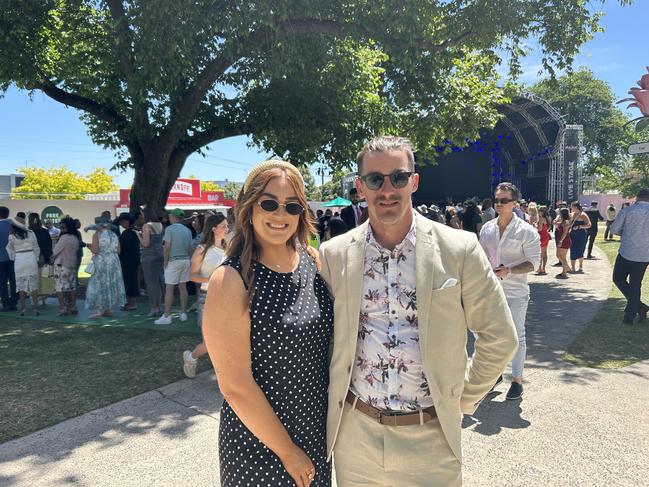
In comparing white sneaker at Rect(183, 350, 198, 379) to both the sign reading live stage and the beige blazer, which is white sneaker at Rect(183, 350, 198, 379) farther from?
the sign reading live stage

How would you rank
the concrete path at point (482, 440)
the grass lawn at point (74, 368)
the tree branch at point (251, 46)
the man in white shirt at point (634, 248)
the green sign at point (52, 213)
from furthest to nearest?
the green sign at point (52, 213) < the tree branch at point (251, 46) < the man in white shirt at point (634, 248) < the grass lawn at point (74, 368) < the concrete path at point (482, 440)


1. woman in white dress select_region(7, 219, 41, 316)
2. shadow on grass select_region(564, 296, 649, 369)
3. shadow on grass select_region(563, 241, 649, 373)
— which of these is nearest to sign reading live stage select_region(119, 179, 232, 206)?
woman in white dress select_region(7, 219, 41, 316)

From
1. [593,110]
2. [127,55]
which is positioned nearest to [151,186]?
[127,55]

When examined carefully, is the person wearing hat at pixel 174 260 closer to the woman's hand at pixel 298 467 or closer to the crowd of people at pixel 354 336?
the crowd of people at pixel 354 336

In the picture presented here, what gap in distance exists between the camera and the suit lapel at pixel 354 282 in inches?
71.1

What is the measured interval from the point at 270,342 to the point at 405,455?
65cm

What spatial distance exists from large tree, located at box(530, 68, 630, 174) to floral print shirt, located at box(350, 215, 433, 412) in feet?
164

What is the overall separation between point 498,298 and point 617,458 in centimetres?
236

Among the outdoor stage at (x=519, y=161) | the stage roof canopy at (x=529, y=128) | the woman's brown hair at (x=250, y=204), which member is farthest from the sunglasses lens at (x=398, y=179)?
the stage roof canopy at (x=529, y=128)

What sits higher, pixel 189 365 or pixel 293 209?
pixel 293 209

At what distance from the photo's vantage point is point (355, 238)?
77.4 inches

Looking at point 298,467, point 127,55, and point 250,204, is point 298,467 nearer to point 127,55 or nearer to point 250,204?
point 250,204

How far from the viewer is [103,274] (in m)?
8.40

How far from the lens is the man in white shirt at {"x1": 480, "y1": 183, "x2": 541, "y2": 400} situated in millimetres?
4254
